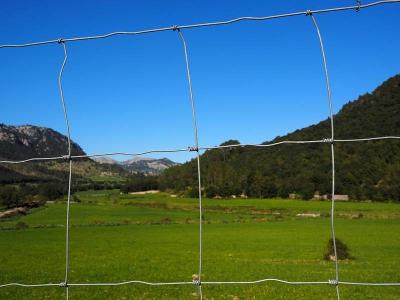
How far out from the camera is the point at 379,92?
239 ft

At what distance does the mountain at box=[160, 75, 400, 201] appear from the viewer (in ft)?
121

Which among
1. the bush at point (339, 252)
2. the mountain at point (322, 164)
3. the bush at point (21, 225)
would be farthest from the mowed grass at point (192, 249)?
the mountain at point (322, 164)

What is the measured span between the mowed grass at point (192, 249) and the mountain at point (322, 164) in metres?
4.78

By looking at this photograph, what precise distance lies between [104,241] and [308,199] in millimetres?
26075

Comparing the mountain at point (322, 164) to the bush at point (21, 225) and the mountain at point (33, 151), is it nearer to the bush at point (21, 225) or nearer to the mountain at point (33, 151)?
the mountain at point (33, 151)

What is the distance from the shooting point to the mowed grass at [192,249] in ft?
50.0

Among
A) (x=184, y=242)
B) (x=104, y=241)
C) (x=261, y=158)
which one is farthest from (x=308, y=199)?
(x=104, y=241)

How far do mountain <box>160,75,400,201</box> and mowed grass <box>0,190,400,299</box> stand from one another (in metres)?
4.78

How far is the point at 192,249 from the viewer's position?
37.9 metres

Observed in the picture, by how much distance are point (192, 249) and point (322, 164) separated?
1167cm

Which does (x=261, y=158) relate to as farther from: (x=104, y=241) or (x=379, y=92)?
(x=379, y=92)

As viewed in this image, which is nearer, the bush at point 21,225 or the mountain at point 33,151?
the mountain at point 33,151

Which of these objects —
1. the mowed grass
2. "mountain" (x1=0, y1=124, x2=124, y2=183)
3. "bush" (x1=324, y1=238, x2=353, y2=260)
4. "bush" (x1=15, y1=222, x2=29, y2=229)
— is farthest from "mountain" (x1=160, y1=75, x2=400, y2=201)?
"bush" (x1=15, y1=222, x2=29, y2=229)

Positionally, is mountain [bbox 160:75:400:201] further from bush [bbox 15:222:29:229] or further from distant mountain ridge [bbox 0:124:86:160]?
bush [bbox 15:222:29:229]
